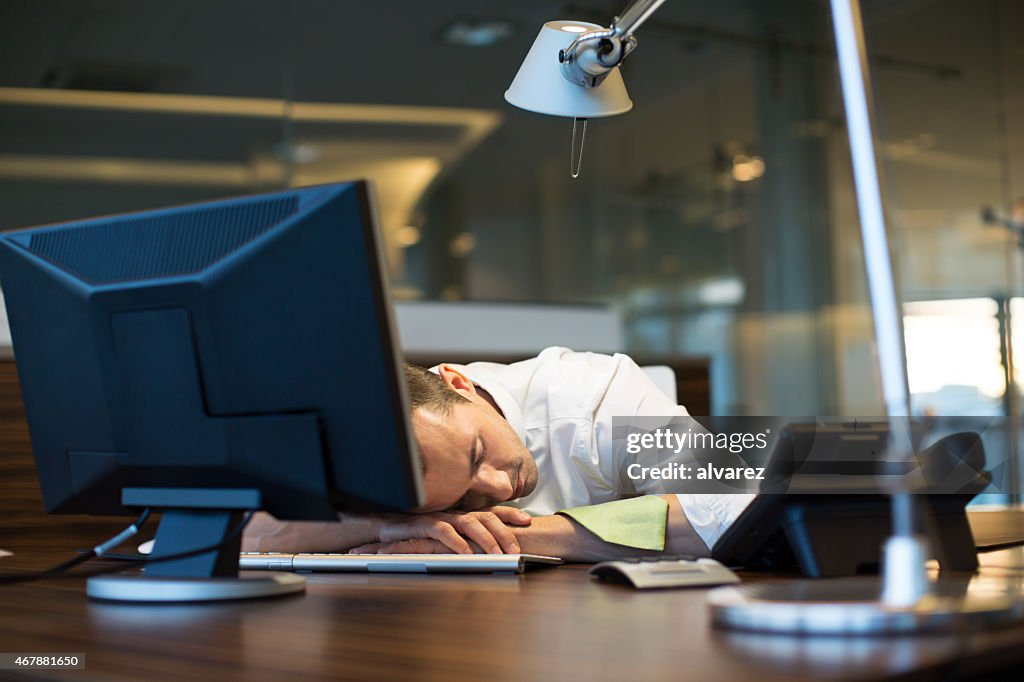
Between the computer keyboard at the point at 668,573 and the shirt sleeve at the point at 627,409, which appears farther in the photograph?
the shirt sleeve at the point at 627,409

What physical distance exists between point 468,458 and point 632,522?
0.26 metres

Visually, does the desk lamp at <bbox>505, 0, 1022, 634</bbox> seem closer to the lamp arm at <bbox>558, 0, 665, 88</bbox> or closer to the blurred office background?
the lamp arm at <bbox>558, 0, 665, 88</bbox>

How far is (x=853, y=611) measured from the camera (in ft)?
2.83

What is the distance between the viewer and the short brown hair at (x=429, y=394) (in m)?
1.55

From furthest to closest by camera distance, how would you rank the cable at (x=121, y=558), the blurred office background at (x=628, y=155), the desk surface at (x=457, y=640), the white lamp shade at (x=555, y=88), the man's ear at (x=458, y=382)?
the blurred office background at (x=628, y=155), the man's ear at (x=458, y=382), the white lamp shade at (x=555, y=88), the cable at (x=121, y=558), the desk surface at (x=457, y=640)

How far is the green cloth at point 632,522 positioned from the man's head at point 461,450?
0.57 feet

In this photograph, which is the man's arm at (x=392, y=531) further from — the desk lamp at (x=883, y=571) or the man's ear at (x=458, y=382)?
the desk lamp at (x=883, y=571)

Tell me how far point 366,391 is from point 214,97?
404 centimetres

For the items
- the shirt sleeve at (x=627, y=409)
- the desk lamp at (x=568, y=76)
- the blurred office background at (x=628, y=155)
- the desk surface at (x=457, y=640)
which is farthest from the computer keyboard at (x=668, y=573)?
the blurred office background at (x=628, y=155)

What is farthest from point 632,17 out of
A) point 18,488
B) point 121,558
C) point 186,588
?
point 18,488

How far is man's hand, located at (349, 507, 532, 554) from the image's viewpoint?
1.54 metres

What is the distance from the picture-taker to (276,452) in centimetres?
118

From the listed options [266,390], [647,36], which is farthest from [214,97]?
[266,390]

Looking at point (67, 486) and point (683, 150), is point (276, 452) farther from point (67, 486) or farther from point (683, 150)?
point (683, 150)
